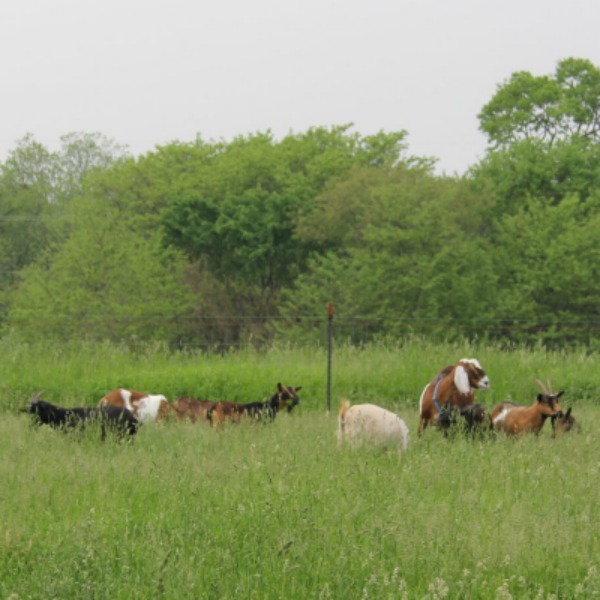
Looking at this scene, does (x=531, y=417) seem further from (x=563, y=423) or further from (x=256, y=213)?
(x=256, y=213)

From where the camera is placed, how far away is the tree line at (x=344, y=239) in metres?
43.7

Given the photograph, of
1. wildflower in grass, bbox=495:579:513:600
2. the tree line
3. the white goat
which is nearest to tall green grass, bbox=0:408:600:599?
wildflower in grass, bbox=495:579:513:600

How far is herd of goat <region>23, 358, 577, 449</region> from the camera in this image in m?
11.0

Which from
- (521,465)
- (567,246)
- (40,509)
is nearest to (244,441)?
(521,465)

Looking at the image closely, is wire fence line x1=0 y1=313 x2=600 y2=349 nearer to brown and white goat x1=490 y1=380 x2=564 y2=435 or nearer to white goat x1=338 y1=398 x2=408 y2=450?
A: brown and white goat x1=490 y1=380 x2=564 y2=435

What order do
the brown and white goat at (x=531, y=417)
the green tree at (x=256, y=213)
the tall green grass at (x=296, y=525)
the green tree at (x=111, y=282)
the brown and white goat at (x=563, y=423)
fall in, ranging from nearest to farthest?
the tall green grass at (x=296, y=525), the brown and white goat at (x=531, y=417), the brown and white goat at (x=563, y=423), the green tree at (x=111, y=282), the green tree at (x=256, y=213)

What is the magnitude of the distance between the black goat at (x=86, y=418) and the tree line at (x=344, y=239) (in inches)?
962

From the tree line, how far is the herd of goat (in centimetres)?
2307

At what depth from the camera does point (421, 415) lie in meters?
13.0

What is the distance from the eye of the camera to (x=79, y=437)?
11250mm

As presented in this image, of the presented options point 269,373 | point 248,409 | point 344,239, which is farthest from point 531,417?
point 344,239

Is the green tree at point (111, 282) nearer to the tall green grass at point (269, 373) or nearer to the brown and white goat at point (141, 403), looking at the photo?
the tall green grass at point (269, 373)

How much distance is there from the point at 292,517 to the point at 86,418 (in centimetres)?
505

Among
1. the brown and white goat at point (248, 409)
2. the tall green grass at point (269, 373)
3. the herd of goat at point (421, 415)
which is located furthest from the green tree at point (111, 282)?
the herd of goat at point (421, 415)
